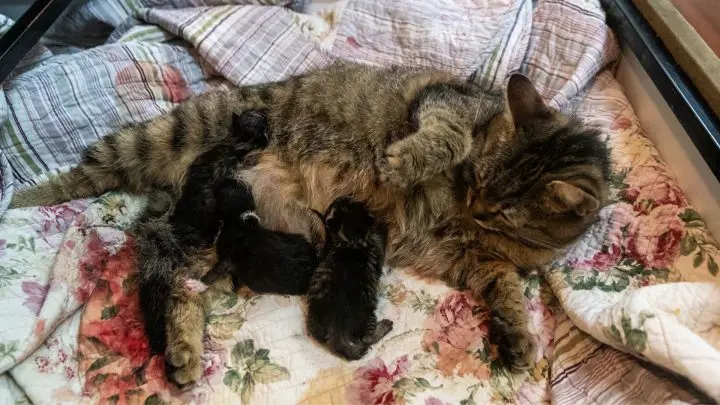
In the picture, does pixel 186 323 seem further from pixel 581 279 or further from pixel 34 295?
pixel 581 279

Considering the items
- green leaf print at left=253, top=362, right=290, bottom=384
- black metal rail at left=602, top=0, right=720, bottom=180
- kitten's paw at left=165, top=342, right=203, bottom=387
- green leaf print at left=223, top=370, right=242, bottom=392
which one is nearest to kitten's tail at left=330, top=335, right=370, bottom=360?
green leaf print at left=253, top=362, right=290, bottom=384

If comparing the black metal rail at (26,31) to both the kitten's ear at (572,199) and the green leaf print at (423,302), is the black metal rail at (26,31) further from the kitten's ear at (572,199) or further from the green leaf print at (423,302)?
the kitten's ear at (572,199)

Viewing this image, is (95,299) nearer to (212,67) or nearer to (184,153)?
(184,153)

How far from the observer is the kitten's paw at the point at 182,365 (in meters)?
1.39

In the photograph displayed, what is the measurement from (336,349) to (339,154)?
0.62 meters

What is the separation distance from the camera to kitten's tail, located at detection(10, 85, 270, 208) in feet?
5.86

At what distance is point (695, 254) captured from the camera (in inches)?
60.1

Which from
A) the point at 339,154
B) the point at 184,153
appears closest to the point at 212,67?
the point at 184,153

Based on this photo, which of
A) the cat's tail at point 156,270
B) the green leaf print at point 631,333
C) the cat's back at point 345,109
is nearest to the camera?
the green leaf print at point 631,333

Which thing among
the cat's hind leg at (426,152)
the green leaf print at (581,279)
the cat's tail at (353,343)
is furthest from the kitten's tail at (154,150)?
the green leaf print at (581,279)

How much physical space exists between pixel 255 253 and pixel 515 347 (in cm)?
79

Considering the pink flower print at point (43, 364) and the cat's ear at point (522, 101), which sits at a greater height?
the cat's ear at point (522, 101)

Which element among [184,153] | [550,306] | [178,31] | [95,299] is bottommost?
[550,306]

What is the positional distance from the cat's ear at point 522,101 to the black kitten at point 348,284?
54 cm
